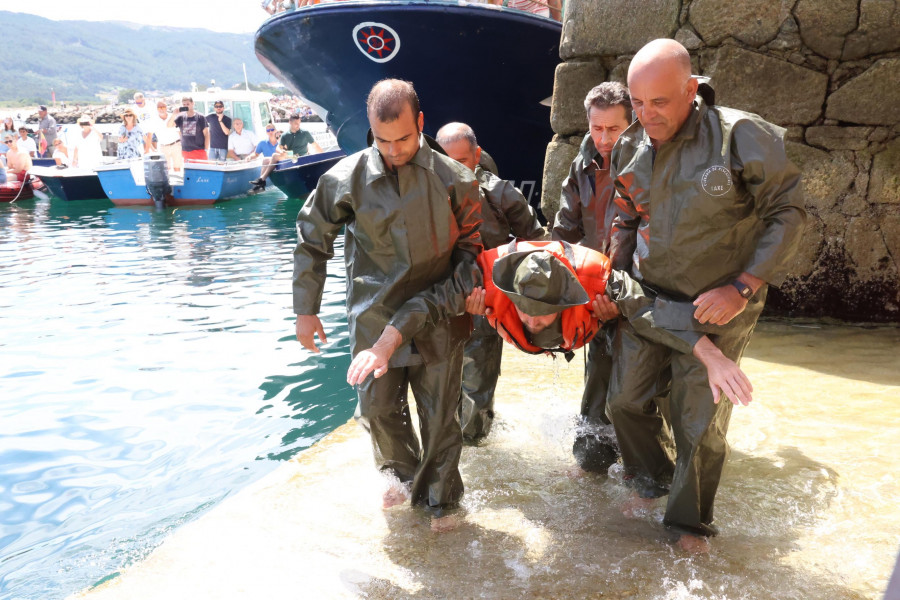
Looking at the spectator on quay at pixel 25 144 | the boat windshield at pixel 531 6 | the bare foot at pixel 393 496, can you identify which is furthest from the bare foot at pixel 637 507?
the spectator on quay at pixel 25 144

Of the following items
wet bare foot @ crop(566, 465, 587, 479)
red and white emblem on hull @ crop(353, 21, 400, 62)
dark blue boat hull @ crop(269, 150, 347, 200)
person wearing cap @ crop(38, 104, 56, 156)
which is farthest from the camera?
person wearing cap @ crop(38, 104, 56, 156)

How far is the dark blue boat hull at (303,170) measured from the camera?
59.3ft

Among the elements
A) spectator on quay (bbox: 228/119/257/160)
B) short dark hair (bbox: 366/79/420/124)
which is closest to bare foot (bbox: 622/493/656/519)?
short dark hair (bbox: 366/79/420/124)

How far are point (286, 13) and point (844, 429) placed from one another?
409 inches

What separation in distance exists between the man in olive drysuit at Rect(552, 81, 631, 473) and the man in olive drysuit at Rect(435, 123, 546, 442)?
0.70 feet

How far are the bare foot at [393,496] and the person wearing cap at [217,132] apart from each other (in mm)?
16516

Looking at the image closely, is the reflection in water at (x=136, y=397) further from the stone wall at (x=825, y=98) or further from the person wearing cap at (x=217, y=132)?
the person wearing cap at (x=217, y=132)

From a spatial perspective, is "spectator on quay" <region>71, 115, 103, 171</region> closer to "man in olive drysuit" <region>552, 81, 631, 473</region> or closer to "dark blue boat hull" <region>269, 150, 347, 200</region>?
"dark blue boat hull" <region>269, 150, 347, 200</region>

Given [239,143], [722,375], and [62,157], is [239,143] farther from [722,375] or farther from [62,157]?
[722,375]

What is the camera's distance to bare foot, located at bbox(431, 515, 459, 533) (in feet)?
10.6

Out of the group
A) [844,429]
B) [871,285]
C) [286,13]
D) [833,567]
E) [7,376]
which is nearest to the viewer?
[833,567]

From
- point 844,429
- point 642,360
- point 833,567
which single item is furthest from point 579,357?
point 833,567

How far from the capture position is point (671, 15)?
5773 mm

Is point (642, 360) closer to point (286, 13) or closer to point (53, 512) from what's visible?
point (53, 512)
